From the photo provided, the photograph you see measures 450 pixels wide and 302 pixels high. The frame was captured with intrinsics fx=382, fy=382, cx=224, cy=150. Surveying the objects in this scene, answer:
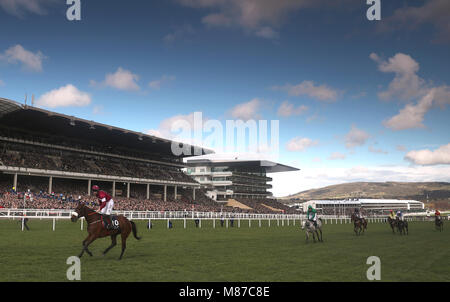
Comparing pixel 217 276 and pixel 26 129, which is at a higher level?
pixel 26 129

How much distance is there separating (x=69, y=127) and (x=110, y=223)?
39.7 metres

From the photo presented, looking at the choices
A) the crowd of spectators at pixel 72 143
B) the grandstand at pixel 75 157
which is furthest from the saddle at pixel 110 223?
the crowd of spectators at pixel 72 143

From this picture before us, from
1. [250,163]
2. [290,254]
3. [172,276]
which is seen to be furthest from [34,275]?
[250,163]

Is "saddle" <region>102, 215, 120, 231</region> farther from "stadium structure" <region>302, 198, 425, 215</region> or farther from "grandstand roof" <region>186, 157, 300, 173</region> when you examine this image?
"stadium structure" <region>302, 198, 425, 215</region>

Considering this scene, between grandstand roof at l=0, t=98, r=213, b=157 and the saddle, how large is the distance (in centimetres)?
3144

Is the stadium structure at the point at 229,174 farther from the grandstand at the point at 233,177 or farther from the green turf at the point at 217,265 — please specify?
the green turf at the point at 217,265

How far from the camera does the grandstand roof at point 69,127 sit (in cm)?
3988

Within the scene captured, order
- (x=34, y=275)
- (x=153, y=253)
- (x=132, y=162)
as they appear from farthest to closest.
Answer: (x=132, y=162) < (x=153, y=253) < (x=34, y=275)

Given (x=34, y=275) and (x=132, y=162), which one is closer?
(x=34, y=275)

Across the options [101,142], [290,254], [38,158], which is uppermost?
[101,142]

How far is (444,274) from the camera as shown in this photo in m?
8.54

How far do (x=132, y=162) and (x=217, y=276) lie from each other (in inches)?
2126

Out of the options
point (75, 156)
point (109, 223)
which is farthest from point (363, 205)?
point (109, 223)
